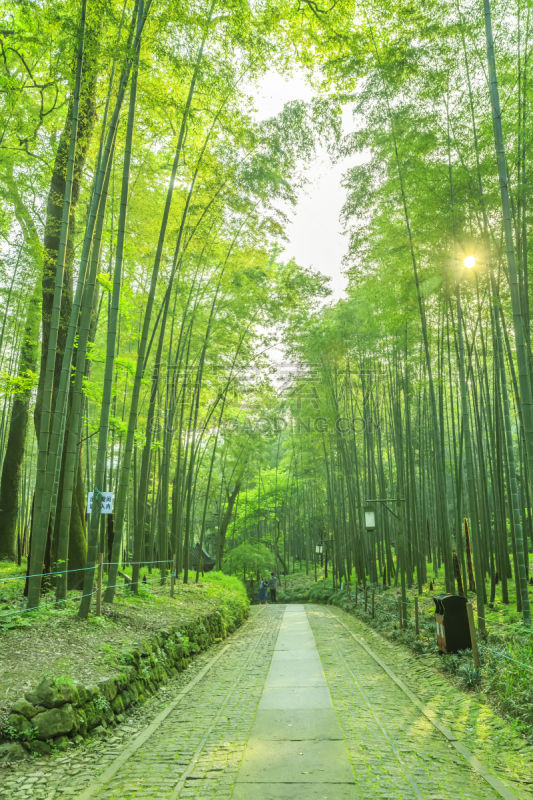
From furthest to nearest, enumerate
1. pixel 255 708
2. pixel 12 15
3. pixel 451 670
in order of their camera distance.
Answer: pixel 12 15 < pixel 451 670 < pixel 255 708

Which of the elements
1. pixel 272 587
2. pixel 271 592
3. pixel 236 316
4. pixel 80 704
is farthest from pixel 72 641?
pixel 271 592

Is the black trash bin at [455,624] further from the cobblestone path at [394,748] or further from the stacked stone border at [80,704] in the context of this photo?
the stacked stone border at [80,704]

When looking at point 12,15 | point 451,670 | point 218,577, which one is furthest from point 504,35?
point 218,577

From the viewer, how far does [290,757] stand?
2.73m

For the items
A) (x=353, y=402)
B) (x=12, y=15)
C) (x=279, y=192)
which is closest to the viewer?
(x=12, y=15)

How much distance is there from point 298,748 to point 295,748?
17 mm

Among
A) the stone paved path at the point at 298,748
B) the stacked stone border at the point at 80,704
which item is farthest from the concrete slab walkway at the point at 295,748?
the stacked stone border at the point at 80,704

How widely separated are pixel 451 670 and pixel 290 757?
2448mm

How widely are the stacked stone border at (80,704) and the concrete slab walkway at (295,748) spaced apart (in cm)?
96

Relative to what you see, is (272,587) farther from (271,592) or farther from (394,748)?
(394,748)

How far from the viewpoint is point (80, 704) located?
10.1ft

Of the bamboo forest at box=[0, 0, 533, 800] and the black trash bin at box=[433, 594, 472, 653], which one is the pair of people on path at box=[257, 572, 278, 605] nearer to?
the bamboo forest at box=[0, 0, 533, 800]

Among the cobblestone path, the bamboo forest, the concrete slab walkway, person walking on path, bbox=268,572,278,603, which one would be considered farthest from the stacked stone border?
person walking on path, bbox=268,572,278,603

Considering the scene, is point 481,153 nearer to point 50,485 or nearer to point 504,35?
point 504,35
